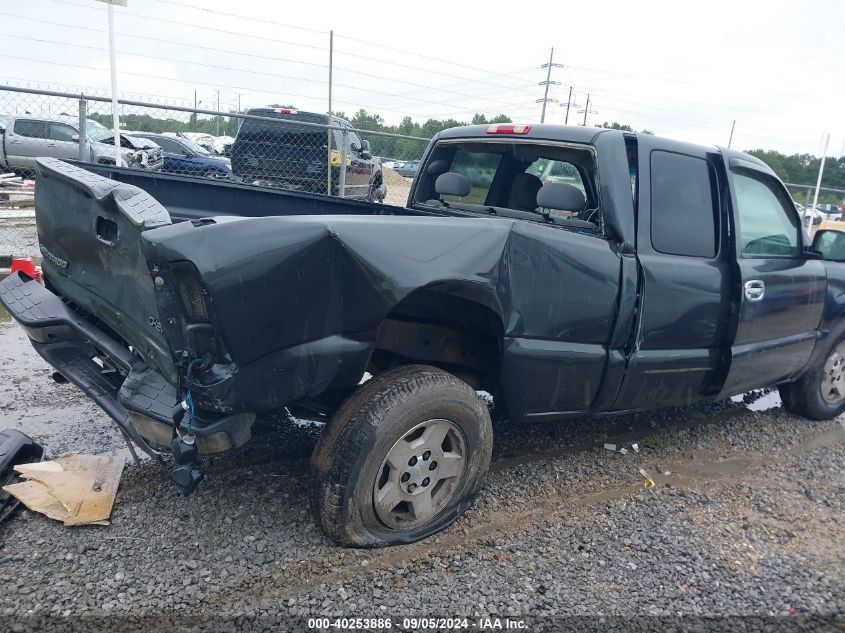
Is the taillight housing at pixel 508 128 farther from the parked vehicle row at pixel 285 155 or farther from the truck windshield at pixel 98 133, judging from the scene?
the truck windshield at pixel 98 133

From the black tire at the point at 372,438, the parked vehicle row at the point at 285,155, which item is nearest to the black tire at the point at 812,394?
the black tire at the point at 372,438

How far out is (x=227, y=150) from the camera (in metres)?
13.0

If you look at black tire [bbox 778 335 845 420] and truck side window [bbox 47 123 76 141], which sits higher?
truck side window [bbox 47 123 76 141]

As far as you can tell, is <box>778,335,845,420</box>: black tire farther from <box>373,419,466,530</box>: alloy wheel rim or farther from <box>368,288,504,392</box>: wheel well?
<box>373,419,466,530</box>: alloy wheel rim

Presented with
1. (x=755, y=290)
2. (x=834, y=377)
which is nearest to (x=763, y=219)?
(x=755, y=290)

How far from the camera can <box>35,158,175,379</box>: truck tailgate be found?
2402 mm

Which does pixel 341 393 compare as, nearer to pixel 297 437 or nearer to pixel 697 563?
pixel 297 437

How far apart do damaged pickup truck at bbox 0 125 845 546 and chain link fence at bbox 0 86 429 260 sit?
387 cm

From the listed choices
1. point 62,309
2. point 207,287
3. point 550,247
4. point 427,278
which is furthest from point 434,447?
point 62,309

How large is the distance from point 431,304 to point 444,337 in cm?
33

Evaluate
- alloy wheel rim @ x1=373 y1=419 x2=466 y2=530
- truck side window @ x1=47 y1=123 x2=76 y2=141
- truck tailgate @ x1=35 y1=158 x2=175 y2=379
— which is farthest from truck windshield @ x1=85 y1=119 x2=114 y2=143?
alloy wheel rim @ x1=373 y1=419 x2=466 y2=530

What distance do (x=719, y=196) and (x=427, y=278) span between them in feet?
7.29

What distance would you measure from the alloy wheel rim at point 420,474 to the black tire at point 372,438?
3 centimetres

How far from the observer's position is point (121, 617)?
2.25 meters
